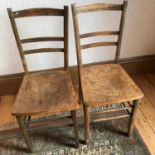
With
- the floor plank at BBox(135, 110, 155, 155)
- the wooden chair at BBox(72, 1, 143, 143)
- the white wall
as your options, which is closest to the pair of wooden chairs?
the wooden chair at BBox(72, 1, 143, 143)

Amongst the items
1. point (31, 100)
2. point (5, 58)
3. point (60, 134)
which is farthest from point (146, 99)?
point (5, 58)

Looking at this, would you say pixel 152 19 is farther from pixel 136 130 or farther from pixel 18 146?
pixel 18 146

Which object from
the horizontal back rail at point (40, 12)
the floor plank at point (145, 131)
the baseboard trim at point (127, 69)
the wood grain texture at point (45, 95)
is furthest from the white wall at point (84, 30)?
the floor plank at point (145, 131)

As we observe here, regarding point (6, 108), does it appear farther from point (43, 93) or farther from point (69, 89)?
point (69, 89)

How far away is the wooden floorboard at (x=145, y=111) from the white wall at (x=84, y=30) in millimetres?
255

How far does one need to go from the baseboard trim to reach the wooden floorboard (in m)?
0.05

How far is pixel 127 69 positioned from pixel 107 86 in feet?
2.52

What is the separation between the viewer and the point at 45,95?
126 cm

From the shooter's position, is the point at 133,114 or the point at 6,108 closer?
the point at 133,114

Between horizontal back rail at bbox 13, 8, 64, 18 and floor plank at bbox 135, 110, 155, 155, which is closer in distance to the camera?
horizontal back rail at bbox 13, 8, 64, 18

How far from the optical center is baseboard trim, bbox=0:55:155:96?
5.92ft

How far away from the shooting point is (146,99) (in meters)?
1.78

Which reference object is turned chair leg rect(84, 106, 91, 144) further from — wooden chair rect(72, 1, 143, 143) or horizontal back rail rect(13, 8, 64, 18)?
horizontal back rail rect(13, 8, 64, 18)

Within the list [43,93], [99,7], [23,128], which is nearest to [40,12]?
[99,7]
